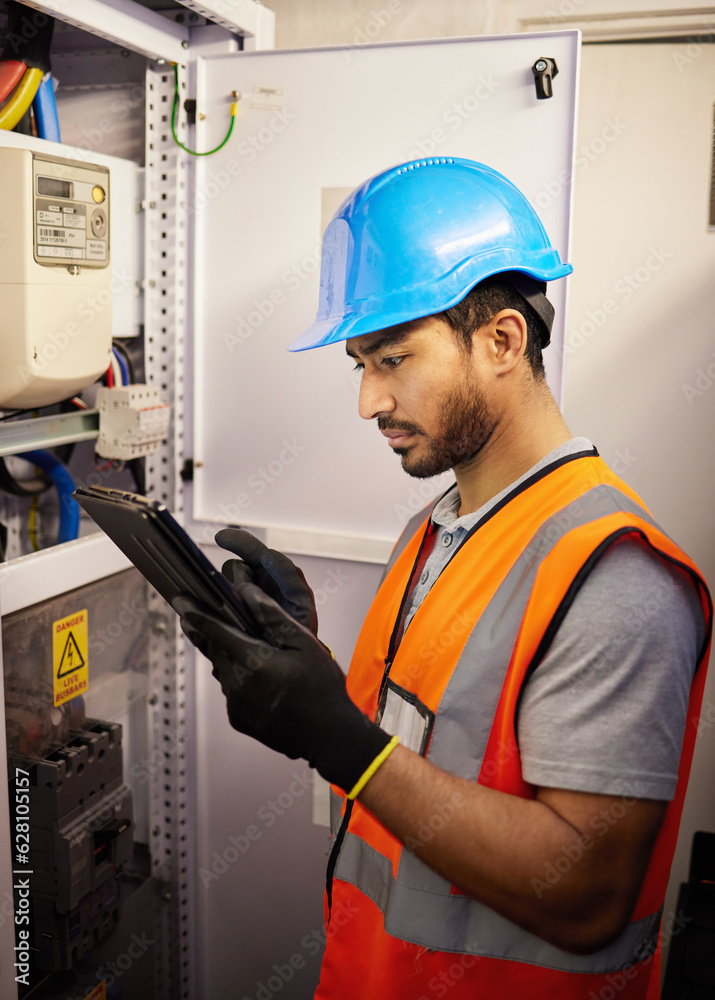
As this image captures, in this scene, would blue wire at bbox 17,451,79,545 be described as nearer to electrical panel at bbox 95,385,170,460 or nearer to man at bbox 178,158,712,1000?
electrical panel at bbox 95,385,170,460

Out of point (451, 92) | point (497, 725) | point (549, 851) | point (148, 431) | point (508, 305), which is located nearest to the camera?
point (549, 851)

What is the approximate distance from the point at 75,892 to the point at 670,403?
179 centimetres

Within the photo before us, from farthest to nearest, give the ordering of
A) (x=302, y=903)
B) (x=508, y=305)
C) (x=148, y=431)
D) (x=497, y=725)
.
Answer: (x=302, y=903) → (x=148, y=431) → (x=508, y=305) → (x=497, y=725)

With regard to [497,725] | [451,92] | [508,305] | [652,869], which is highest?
[451,92]

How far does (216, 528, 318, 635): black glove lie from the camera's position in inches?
48.4

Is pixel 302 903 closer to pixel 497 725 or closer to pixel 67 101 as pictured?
pixel 497 725

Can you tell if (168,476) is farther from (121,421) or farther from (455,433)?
(455,433)

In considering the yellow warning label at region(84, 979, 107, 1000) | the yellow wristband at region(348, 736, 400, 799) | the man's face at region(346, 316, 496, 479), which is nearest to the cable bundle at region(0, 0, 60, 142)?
the man's face at region(346, 316, 496, 479)

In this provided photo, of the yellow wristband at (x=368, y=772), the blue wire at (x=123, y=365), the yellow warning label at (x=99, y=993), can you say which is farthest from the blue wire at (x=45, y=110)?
the yellow warning label at (x=99, y=993)

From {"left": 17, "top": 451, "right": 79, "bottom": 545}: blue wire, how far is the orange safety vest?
92 centimetres

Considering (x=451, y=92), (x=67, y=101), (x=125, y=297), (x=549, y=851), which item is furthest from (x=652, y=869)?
(x=67, y=101)

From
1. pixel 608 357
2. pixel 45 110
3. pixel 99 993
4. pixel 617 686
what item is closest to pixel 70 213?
pixel 45 110

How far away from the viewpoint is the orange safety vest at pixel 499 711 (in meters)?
0.95

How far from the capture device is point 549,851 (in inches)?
34.0
